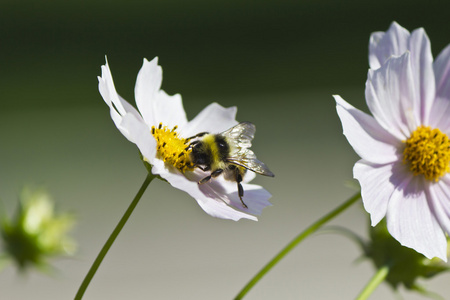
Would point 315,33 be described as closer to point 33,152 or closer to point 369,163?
point 33,152

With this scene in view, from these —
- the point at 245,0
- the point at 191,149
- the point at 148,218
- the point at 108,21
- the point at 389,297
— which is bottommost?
the point at 389,297

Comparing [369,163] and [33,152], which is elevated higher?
[33,152]

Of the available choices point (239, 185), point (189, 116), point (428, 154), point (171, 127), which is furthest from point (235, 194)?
point (189, 116)

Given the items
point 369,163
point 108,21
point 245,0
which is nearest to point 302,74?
point 245,0

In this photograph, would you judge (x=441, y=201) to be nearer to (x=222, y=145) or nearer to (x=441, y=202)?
(x=441, y=202)

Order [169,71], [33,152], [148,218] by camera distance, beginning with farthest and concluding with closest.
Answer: [169,71]
[33,152]
[148,218]

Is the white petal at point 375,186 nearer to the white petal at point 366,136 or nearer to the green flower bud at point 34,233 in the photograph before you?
the white petal at point 366,136

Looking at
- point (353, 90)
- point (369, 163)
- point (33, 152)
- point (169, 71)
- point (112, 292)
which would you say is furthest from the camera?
point (169, 71)
